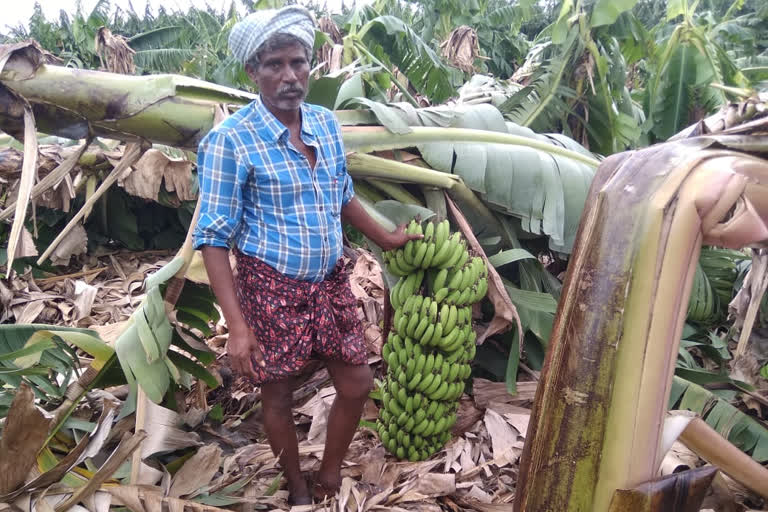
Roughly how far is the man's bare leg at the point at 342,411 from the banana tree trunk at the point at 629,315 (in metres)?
0.90

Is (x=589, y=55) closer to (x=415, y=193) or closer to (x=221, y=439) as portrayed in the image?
(x=415, y=193)

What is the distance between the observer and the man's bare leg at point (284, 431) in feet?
4.84

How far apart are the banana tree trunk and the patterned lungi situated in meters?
0.83

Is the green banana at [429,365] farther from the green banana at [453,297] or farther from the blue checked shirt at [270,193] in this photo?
the blue checked shirt at [270,193]

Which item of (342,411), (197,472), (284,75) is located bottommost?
(197,472)

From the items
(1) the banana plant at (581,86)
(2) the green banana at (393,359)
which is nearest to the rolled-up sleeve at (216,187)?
(2) the green banana at (393,359)

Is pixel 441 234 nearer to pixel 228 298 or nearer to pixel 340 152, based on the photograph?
pixel 340 152

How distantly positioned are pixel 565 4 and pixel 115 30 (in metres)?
11.8

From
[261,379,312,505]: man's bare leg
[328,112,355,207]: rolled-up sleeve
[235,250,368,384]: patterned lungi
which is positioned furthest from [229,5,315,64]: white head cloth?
[261,379,312,505]: man's bare leg

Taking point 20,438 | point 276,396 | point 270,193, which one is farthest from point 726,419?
point 20,438

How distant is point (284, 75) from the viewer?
4.08 ft

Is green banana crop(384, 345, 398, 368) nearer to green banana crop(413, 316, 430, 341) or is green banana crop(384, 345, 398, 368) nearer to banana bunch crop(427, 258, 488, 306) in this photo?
green banana crop(413, 316, 430, 341)

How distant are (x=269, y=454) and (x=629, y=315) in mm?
1386

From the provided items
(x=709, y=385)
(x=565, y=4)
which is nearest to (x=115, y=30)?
(x=565, y=4)
